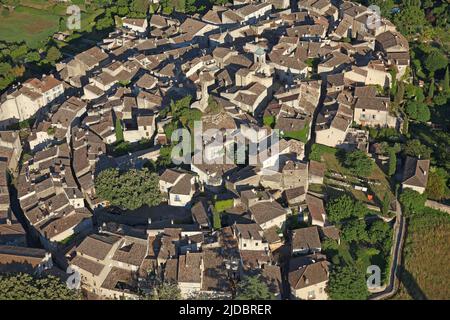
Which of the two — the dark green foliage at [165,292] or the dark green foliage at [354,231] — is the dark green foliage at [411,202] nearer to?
the dark green foliage at [354,231]

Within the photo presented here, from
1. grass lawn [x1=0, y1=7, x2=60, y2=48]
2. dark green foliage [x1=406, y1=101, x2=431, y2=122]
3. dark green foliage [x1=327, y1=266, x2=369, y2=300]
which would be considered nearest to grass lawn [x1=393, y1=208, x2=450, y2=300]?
dark green foliage [x1=327, y1=266, x2=369, y2=300]

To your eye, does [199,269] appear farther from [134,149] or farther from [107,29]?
[107,29]

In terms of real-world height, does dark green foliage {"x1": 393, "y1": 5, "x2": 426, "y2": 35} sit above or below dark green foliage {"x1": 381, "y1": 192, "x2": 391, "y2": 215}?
above

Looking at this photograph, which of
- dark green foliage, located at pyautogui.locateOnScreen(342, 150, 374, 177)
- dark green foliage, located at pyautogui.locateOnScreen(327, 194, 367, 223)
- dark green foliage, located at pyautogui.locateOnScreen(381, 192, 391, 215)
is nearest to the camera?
dark green foliage, located at pyautogui.locateOnScreen(327, 194, 367, 223)

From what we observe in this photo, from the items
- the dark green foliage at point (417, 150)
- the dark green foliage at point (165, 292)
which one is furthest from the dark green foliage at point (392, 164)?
the dark green foliage at point (165, 292)

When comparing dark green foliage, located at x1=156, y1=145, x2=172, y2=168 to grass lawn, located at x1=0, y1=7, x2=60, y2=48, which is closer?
dark green foliage, located at x1=156, y1=145, x2=172, y2=168

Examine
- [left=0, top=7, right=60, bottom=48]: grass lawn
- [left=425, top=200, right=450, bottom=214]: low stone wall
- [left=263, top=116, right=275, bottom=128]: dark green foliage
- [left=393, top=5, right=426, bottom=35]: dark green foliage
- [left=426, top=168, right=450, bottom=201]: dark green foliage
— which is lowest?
[left=425, top=200, right=450, bottom=214]: low stone wall

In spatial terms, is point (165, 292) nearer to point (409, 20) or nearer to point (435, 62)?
point (435, 62)

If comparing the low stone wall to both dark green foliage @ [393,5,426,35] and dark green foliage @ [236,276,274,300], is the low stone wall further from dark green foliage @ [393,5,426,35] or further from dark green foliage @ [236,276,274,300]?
dark green foliage @ [393,5,426,35]
